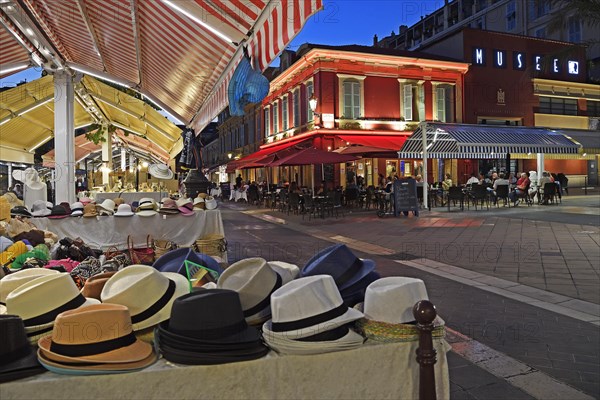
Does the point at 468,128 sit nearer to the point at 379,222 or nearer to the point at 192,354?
the point at 379,222

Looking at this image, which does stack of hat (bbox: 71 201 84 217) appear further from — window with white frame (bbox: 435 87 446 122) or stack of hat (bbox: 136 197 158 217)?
window with white frame (bbox: 435 87 446 122)

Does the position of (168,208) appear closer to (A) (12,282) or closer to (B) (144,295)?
(A) (12,282)

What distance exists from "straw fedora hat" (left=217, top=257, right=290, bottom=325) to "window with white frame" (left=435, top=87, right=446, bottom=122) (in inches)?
1046

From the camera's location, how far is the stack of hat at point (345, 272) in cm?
216

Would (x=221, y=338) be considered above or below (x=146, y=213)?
below

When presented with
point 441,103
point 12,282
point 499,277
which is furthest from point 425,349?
point 441,103

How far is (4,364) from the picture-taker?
1592mm

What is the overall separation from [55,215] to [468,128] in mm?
19240

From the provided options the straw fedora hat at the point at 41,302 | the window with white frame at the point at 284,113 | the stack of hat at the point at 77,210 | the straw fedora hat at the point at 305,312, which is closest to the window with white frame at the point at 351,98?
the window with white frame at the point at 284,113

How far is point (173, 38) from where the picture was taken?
5.00 meters

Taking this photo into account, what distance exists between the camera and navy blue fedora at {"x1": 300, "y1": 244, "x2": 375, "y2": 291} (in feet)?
7.12

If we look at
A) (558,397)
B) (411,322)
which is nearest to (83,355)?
(411,322)

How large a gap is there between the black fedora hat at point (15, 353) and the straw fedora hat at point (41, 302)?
0.34ft

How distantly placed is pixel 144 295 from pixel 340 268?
899 mm
